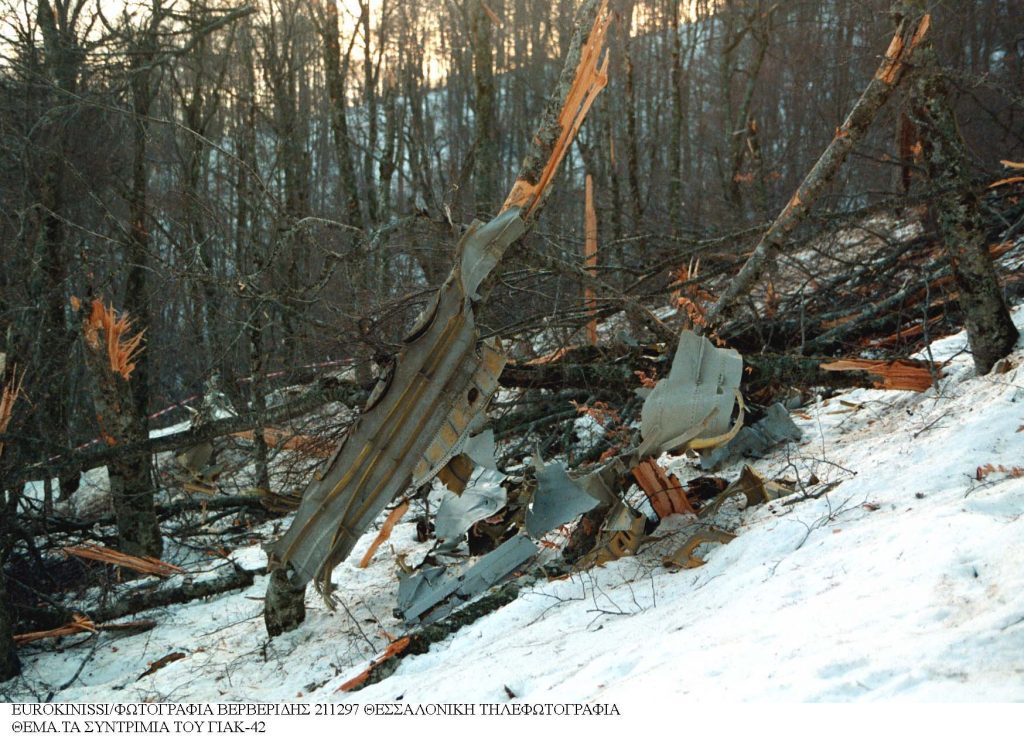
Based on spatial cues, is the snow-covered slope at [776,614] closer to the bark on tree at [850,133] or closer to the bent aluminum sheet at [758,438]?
the bent aluminum sheet at [758,438]

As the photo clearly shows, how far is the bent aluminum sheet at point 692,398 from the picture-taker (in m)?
4.91

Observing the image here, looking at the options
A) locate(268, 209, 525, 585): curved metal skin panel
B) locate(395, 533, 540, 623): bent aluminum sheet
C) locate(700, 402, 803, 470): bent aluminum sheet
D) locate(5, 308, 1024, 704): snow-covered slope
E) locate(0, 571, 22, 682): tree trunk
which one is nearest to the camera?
locate(5, 308, 1024, 704): snow-covered slope

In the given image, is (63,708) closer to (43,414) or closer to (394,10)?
(43,414)

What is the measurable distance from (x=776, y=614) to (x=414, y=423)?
2236mm

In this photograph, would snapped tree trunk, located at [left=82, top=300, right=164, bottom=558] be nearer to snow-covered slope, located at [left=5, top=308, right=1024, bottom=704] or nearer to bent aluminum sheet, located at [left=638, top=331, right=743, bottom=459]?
snow-covered slope, located at [left=5, top=308, right=1024, bottom=704]

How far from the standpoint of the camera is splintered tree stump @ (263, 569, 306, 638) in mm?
5418

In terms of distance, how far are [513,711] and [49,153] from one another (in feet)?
26.2

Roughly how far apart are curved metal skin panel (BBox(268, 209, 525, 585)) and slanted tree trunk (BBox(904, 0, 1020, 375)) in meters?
2.95

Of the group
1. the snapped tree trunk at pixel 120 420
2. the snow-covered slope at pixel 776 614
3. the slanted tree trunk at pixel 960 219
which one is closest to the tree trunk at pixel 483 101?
the snapped tree trunk at pixel 120 420

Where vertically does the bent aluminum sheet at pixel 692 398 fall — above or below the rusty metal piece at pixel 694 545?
above

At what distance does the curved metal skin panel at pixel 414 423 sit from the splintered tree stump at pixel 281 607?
1.70 feet

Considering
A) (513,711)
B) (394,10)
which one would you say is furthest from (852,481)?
(394,10)

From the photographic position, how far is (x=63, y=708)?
4.66 metres

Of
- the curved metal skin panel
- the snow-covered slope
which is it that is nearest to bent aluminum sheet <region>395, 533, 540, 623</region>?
the snow-covered slope
